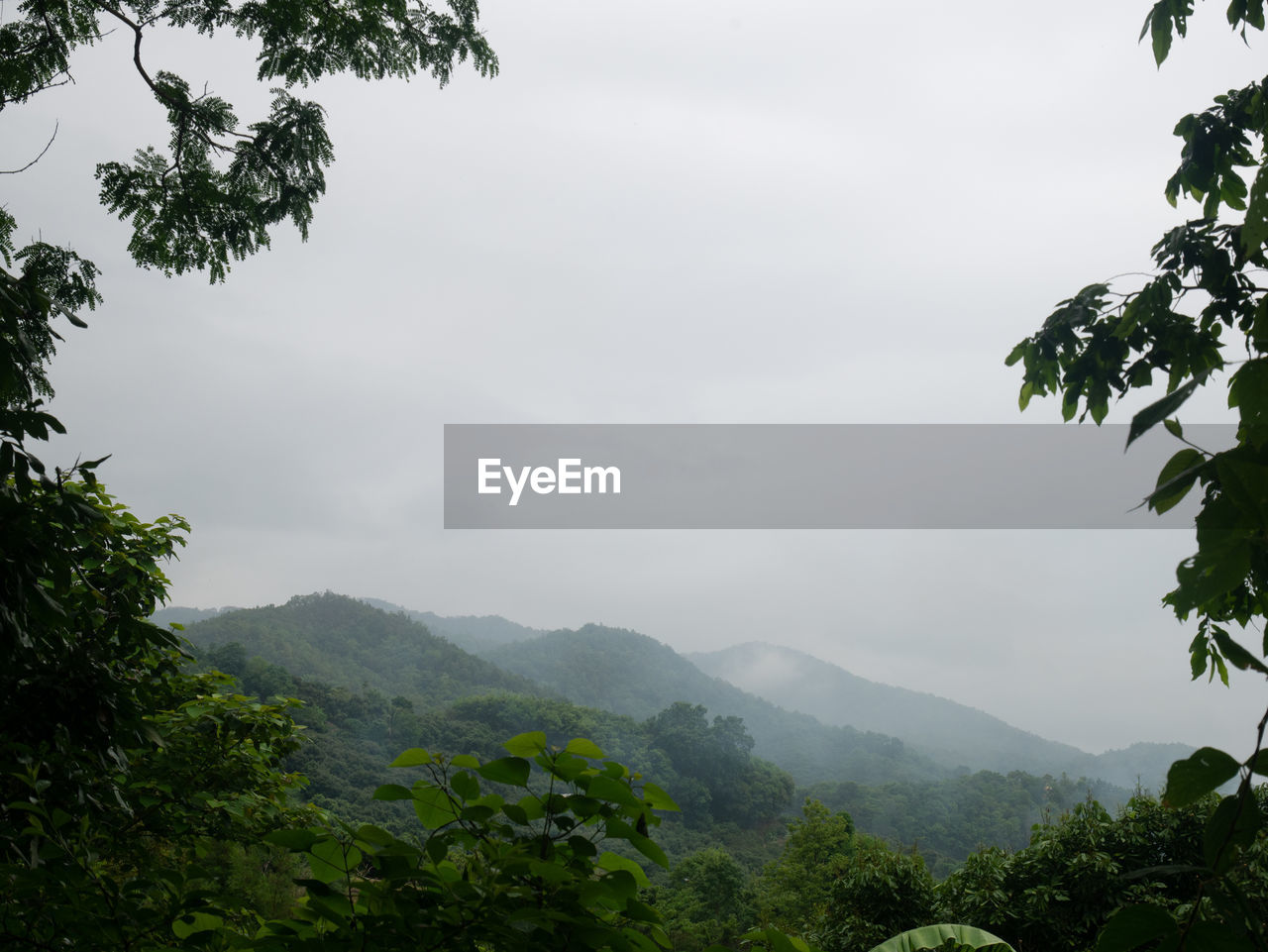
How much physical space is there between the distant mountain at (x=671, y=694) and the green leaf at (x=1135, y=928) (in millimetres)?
34554

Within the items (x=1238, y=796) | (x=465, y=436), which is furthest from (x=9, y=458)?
(x=465, y=436)

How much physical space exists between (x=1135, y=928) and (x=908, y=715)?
52889 millimetres

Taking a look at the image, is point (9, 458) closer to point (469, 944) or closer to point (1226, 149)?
point (469, 944)

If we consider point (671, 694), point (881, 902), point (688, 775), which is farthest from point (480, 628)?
point (881, 902)

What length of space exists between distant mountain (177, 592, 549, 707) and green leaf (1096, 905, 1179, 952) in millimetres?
26744

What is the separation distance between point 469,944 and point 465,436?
43581mm

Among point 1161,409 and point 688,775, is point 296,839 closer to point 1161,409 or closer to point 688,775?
point 1161,409

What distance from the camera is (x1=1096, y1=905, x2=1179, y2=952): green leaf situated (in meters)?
0.37

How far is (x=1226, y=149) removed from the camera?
102 inches

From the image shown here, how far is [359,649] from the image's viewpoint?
30109 millimetres

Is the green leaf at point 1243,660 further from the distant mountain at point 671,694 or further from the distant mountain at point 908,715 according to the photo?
the distant mountain at point 908,715

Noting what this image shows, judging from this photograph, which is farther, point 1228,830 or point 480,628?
point 480,628

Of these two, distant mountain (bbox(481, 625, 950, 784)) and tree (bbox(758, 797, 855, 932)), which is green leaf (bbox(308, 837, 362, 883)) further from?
distant mountain (bbox(481, 625, 950, 784))

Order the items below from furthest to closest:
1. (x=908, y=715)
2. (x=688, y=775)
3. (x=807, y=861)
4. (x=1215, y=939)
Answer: (x=908, y=715), (x=688, y=775), (x=807, y=861), (x=1215, y=939)
